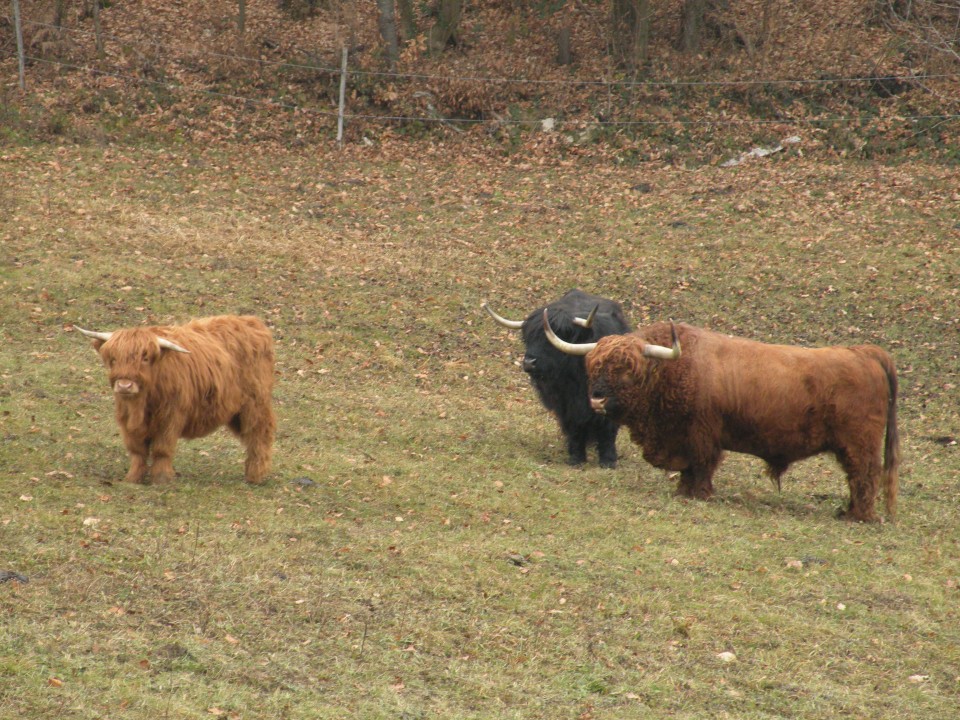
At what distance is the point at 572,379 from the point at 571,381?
0.03 meters

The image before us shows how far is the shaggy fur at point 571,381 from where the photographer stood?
12.1 metres

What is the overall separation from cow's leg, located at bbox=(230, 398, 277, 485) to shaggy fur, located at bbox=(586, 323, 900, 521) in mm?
3097

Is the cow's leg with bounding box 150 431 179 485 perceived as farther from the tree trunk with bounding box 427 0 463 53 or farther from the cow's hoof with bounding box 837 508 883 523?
the tree trunk with bounding box 427 0 463 53

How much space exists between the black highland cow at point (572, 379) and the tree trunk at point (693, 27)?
1984cm

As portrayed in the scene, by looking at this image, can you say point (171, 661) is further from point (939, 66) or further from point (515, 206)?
point (939, 66)

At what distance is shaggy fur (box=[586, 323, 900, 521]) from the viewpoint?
10492 millimetres

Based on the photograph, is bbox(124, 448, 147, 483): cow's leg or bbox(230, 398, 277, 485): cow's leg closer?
bbox(124, 448, 147, 483): cow's leg

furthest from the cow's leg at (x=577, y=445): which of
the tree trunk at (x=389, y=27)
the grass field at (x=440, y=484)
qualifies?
the tree trunk at (x=389, y=27)

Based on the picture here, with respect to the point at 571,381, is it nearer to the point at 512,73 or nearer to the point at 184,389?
the point at 184,389

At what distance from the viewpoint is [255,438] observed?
9.99 meters

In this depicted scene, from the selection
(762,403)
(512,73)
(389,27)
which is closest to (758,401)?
(762,403)

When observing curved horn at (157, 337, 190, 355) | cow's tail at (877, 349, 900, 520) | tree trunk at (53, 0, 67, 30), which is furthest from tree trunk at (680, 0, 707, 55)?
curved horn at (157, 337, 190, 355)

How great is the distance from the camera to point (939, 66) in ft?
92.7

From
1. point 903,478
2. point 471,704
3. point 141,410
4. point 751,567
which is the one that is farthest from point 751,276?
point 471,704
